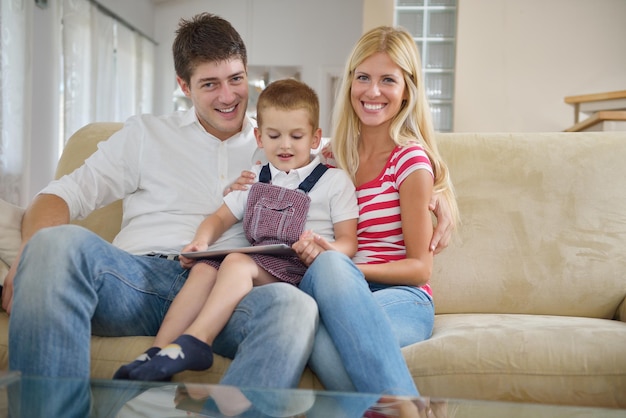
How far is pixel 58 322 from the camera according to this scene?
1.25 m

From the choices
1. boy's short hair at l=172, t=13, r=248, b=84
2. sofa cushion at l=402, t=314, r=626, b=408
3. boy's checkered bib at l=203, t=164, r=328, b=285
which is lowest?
sofa cushion at l=402, t=314, r=626, b=408

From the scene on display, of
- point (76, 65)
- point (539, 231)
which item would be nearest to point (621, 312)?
point (539, 231)

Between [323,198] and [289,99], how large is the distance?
0.26 meters

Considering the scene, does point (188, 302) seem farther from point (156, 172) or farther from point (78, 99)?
point (78, 99)

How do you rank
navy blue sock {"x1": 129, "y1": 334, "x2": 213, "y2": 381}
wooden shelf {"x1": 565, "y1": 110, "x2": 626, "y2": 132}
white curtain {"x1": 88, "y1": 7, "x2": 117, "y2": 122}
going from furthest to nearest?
white curtain {"x1": 88, "y1": 7, "x2": 117, "y2": 122}, wooden shelf {"x1": 565, "y1": 110, "x2": 626, "y2": 132}, navy blue sock {"x1": 129, "y1": 334, "x2": 213, "y2": 381}

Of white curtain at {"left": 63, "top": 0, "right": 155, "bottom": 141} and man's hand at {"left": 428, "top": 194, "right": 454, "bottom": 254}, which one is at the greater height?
white curtain at {"left": 63, "top": 0, "right": 155, "bottom": 141}

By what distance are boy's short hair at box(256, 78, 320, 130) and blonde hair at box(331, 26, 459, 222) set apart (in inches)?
4.8

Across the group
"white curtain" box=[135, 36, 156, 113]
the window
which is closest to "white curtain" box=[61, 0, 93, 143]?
"white curtain" box=[135, 36, 156, 113]

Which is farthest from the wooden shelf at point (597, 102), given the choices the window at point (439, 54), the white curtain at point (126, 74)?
the white curtain at point (126, 74)

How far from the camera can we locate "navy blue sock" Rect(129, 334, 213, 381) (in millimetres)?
1196

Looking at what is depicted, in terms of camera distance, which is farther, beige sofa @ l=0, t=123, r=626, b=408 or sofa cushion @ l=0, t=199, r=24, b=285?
beige sofa @ l=0, t=123, r=626, b=408

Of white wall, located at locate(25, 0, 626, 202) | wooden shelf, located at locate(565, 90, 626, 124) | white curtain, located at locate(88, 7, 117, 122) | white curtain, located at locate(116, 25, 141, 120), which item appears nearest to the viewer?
wooden shelf, located at locate(565, 90, 626, 124)

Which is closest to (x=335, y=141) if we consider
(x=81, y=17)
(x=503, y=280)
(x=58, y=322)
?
(x=503, y=280)

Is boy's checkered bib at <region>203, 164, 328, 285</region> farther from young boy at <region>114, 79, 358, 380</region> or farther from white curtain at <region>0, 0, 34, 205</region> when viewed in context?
white curtain at <region>0, 0, 34, 205</region>
